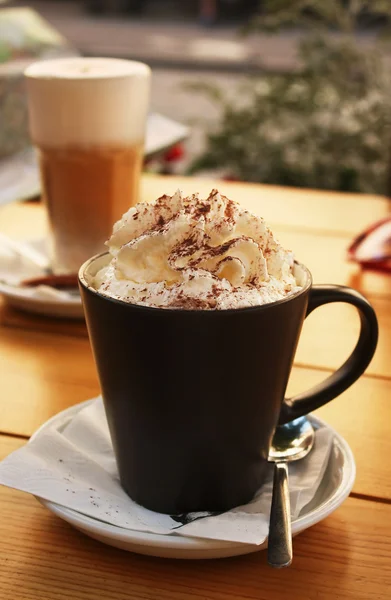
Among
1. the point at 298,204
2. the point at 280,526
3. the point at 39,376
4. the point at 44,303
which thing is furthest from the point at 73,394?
the point at 298,204

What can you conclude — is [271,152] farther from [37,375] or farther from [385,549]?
[385,549]

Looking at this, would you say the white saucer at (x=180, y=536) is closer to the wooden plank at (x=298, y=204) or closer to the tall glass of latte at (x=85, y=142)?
the tall glass of latte at (x=85, y=142)

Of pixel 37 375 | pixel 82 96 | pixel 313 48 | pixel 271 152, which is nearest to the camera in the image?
pixel 37 375

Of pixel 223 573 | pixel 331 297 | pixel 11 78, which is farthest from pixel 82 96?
pixel 11 78

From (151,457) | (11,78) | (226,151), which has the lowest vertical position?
(226,151)

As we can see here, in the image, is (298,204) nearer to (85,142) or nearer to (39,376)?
(85,142)

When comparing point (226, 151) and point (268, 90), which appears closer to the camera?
point (226, 151)

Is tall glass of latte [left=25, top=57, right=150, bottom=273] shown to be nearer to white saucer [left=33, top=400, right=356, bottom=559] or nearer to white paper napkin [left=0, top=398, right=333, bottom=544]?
white paper napkin [left=0, top=398, right=333, bottom=544]
